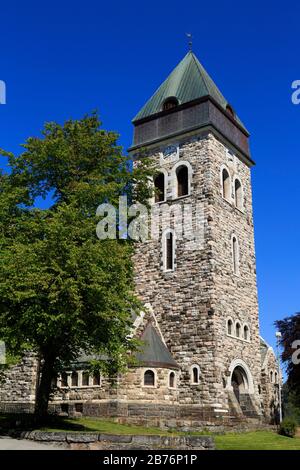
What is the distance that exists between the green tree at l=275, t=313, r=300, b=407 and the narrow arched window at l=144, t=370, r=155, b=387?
1065 centimetres

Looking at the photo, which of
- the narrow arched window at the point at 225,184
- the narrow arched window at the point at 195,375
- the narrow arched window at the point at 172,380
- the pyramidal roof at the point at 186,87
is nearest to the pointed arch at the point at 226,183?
the narrow arched window at the point at 225,184

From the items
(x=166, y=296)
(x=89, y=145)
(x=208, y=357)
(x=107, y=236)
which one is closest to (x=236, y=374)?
(x=208, y=357)

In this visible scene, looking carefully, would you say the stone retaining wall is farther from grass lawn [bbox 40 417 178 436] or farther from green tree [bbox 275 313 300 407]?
green tree [bbox 275 313 300 407]

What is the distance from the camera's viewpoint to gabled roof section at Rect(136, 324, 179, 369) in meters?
26.6

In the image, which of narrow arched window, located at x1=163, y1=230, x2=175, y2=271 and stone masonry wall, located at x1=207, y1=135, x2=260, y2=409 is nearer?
stone masonry wall, located at x1=207, y1=135, x2=260, y2=409

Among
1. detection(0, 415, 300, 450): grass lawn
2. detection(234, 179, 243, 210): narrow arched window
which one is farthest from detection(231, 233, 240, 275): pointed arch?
detection(0, 415, 300, 450): grass lawn

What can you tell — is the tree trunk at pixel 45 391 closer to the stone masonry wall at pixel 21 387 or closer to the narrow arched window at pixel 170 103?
the stone masonry wall at pixel 21 387

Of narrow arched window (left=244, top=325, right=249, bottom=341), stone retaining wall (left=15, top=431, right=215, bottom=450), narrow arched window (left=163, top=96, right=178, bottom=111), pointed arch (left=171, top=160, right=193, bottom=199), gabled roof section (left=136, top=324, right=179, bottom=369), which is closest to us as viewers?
stone retaining wall (left=15, top=431, right=215, bottom=450)

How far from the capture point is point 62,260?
1875cm

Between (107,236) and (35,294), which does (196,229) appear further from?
(35,294)

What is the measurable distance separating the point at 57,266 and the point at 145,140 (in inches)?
714

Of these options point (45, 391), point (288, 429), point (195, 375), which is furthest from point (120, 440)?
point (288, 429)

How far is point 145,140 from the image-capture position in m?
34.6

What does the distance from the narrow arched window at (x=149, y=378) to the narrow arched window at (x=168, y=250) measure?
668cm
